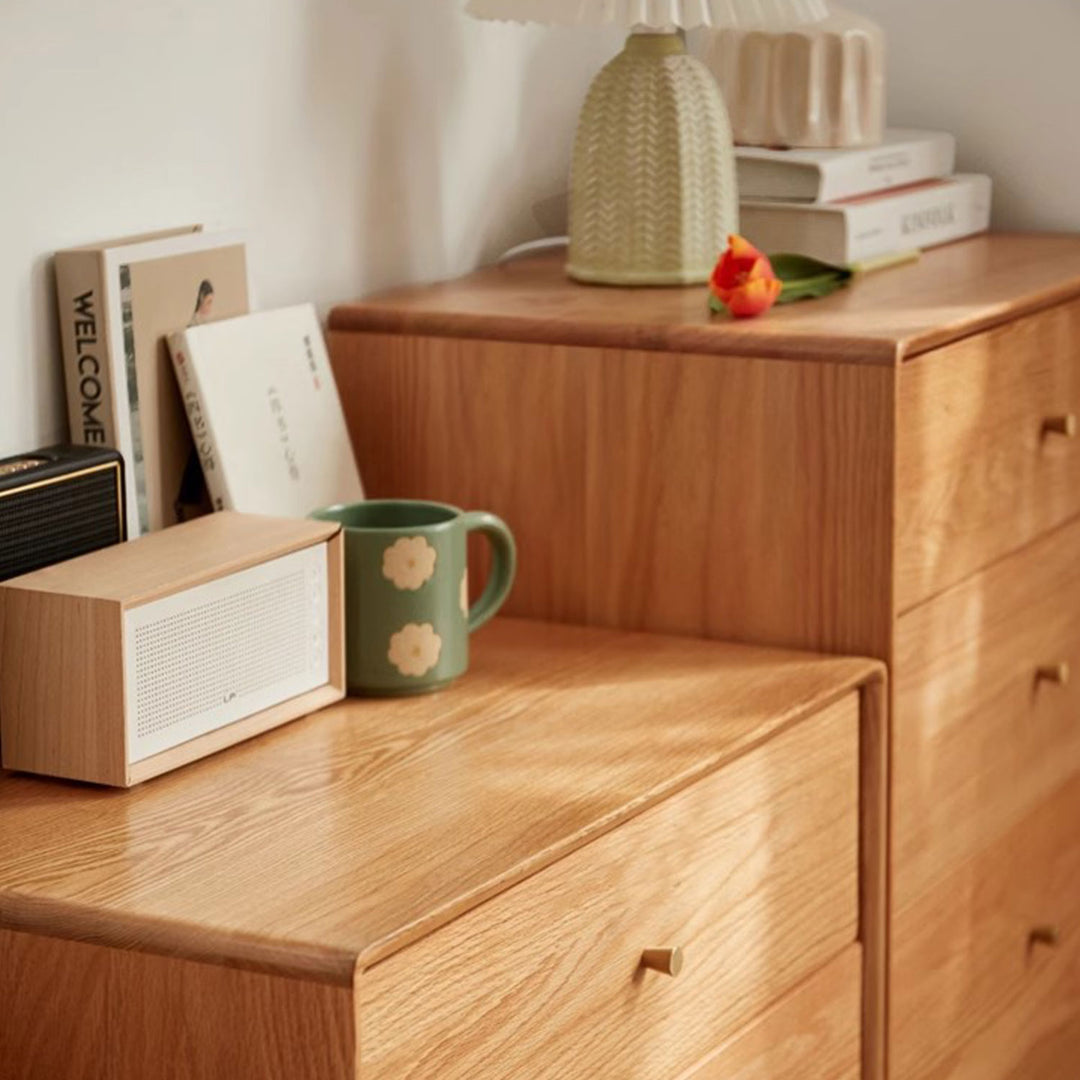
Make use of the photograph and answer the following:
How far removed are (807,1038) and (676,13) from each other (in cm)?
74

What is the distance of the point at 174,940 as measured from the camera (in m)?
0.95

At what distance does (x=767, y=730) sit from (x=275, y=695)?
0.97 ft

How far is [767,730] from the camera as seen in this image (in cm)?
125

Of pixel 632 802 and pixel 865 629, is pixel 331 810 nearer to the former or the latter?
pixel 632 802

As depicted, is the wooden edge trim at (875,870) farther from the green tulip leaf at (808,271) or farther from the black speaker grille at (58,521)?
the black speaker grille at (58,521)

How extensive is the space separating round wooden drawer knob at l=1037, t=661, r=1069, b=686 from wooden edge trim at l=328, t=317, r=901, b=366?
0.45 metres

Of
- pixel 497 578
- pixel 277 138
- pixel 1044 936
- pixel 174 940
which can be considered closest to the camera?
pixel 174 940

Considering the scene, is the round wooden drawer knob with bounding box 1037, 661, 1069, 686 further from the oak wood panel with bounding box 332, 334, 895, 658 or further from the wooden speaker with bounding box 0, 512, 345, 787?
the wooden speaker with bounding box 0, 512, 345, 787

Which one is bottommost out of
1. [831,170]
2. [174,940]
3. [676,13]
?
[174,940]

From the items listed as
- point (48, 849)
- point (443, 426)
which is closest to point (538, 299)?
point (443, 426)

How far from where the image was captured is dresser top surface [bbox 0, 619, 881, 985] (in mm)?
965

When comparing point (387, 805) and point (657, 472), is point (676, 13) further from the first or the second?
point (387, 805)

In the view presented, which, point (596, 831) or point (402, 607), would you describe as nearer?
point (596, 831)

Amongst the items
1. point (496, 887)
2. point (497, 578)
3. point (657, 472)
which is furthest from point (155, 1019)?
point (657, 472)
